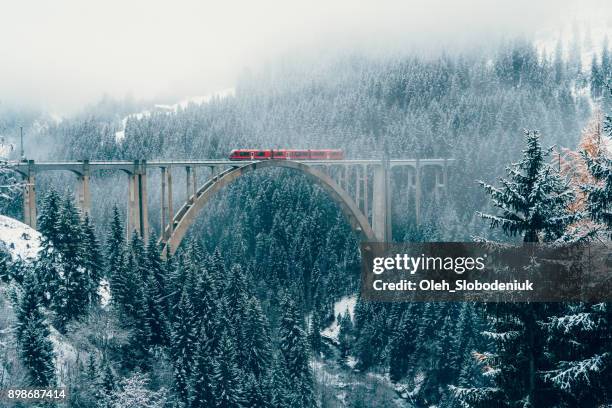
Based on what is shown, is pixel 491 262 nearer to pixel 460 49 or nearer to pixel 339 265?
pixel 339 265

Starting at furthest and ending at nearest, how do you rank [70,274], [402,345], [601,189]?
[402,345] → [70,274] → [601,189]

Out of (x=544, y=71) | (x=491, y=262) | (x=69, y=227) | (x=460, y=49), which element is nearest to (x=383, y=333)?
(x=69, y=227)

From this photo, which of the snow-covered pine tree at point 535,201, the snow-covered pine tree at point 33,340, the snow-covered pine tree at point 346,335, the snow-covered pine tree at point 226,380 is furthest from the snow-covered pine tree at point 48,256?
the snow-covered pine tree at point 346,335

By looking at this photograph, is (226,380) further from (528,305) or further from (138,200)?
(528,305)

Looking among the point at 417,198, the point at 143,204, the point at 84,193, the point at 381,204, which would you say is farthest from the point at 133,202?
the point at 417,198

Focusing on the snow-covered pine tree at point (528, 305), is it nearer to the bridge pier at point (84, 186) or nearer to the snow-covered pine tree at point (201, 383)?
the snow-covered pine tree at point (201, 383)

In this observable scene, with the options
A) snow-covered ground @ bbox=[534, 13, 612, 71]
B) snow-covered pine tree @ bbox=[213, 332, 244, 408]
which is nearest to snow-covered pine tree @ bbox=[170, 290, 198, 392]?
snow-covered pine tree @ bbox=[213, 332, 244, 408]

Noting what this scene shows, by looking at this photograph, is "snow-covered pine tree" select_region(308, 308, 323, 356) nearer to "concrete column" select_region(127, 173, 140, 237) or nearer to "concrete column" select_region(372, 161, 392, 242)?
"concrete column" select_region(372, 161, 392, 242)
